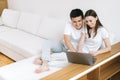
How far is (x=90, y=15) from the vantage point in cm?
208

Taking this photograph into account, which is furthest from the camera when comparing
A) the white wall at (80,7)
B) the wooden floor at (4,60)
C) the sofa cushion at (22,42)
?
the wooden floor at (4,60)

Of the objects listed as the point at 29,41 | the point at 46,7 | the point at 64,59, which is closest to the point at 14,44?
the point at 29,41

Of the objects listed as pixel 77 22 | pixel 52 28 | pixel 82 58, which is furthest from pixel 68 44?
pixel 52 28

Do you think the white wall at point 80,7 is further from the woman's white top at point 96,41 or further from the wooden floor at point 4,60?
the wooden floor at point 4,60

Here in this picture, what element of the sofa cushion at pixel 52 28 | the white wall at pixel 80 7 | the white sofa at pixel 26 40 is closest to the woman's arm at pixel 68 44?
the white sofa at pixel 26 40

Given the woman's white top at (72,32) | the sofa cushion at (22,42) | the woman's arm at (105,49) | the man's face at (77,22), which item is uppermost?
the man's face at (77,22)

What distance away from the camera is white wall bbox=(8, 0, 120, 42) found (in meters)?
2.51

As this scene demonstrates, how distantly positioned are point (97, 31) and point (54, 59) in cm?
62

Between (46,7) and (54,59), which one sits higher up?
(46,7)

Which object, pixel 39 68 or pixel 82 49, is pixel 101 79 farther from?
pixel 39 68

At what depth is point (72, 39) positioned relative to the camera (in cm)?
239

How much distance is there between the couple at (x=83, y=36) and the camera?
210cm

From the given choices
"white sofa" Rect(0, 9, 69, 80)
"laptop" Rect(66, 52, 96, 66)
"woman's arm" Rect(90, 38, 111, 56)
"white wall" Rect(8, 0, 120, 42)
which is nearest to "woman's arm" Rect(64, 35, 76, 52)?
"white sofa" Rect(0, 9, 69, 80)

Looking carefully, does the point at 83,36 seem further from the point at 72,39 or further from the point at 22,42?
the point at 22,42
